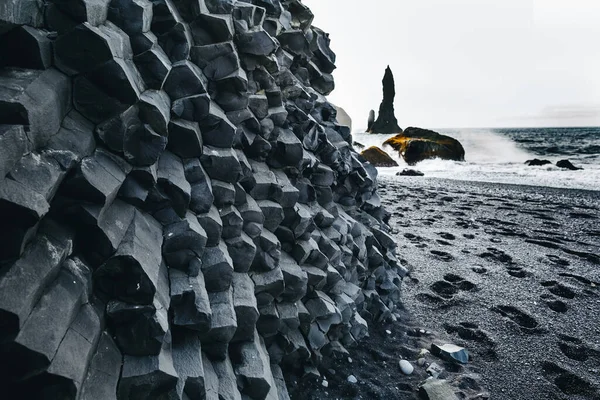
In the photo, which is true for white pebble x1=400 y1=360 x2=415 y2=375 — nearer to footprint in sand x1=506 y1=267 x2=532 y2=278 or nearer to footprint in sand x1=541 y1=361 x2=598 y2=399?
footprint in sand x1=541 y1=361 x2=598 y2=399

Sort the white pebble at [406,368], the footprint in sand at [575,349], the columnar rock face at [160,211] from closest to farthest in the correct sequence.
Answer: the columnar rock face at [160,211] → the white pebble at [406,368] → the footprint in sand at [575,349]

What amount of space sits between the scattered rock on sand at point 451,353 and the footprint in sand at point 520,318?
3.27ft

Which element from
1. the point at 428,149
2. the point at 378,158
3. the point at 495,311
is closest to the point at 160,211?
the point at 495,311

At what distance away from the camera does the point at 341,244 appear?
13.1 ft

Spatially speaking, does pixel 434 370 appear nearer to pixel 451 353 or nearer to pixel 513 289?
pixel 451 353

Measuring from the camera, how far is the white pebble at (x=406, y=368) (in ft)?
11.3

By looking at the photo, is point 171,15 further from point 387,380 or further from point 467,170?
point 467,170

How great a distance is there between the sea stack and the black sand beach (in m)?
76.2

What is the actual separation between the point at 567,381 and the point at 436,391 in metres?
1.29

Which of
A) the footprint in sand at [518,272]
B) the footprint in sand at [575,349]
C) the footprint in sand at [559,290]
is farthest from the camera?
the footprint in sand at [518,272]

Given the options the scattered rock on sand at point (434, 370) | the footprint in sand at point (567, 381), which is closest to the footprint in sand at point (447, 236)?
the footprint in sand at point (567, 381)

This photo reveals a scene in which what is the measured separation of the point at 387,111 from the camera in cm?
8275

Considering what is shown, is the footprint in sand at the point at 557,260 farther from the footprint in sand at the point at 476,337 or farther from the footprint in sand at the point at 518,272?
the footprint in sand at the point at 476,337

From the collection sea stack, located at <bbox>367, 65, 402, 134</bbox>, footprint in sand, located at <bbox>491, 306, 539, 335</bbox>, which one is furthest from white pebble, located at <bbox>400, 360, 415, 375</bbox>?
sea stack, located at <bbox>367, 65, 402, 134</bbox>
